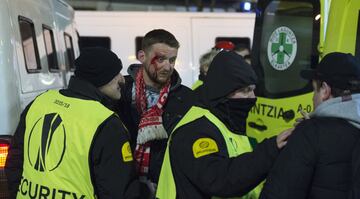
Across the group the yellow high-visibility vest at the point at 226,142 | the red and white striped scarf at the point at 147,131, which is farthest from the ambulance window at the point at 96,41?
the yellow high-visibility vest at the point at 226,142

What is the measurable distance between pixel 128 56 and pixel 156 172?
6.14m

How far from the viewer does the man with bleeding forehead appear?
3.12 metres

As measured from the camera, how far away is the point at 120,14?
356 inches

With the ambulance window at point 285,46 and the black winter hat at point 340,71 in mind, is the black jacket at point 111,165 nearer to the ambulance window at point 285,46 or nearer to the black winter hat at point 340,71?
the black winter hat at point 340,71

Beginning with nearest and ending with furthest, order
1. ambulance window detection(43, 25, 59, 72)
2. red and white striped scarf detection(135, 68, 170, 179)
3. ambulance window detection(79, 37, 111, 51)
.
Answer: red and white striped scarf detection(135, 68, 170, 179), ambulance window detection(43, 25, 59, 72), ambulance window detection(79, 37, 111, 51)

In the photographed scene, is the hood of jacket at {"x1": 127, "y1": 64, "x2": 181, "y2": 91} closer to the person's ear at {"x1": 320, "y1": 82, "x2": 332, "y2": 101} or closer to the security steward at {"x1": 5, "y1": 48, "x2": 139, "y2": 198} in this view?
the security steward at {"x1": 5, "y1": 48, "x2": 139, "y2": 198}

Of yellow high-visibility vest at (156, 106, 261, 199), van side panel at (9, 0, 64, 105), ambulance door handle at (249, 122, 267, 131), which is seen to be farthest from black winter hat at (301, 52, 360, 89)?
ambulance door handle at (249, 122, 267, 131)

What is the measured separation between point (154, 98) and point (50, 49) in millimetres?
2037

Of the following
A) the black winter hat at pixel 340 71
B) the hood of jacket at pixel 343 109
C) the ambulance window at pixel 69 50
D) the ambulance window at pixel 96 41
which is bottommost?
the ambulance window at pixel 96 41

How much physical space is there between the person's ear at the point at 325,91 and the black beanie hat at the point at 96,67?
1098mm

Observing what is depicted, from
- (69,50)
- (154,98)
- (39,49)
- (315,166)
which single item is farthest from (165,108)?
(69,50)

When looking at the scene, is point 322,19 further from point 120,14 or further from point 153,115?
point 120,14

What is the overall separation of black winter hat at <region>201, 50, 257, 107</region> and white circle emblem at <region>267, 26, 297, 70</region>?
76.5 inches

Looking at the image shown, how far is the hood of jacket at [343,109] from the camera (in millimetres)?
2062
